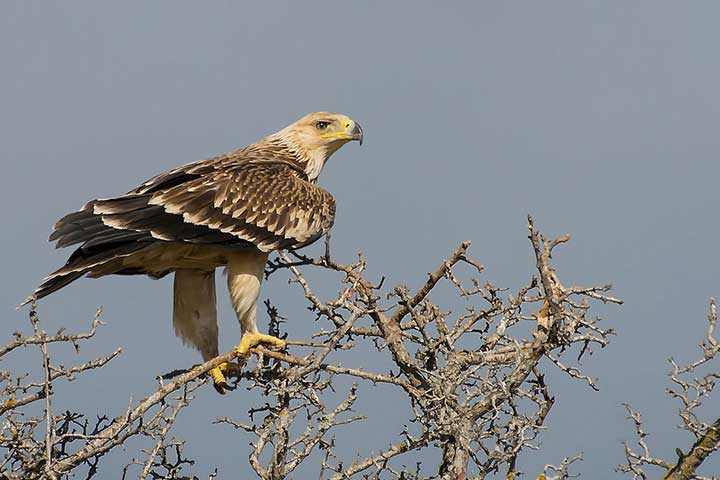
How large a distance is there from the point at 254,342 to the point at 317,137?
7.15 ft

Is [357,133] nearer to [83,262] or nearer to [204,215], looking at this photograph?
[204,215]

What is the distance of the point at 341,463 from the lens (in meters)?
4.42

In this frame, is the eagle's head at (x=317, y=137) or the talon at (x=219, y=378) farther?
the eagle's head at (x=317, y=137)

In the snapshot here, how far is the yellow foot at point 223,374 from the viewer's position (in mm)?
6043

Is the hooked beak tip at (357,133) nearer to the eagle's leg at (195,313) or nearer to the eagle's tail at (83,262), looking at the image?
the eagle's leg at (195,313)

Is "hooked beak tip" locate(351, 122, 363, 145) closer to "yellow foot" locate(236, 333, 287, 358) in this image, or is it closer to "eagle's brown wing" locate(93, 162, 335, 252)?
"eagle's brown wing" locate(93, 162, 335, 252)

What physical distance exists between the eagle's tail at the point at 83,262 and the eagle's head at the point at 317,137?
2.06 m

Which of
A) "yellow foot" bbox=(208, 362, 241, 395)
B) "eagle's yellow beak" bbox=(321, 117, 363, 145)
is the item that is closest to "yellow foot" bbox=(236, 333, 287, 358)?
"yellow foot" bbox=(208, 362, 241, 395)

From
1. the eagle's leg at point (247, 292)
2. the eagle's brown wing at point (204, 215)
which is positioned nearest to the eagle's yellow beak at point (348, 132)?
the eagle's brown wing at point (204, 215)

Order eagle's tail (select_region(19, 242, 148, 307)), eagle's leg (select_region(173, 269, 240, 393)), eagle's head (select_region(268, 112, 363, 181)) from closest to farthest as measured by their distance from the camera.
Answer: eagle's tail (select_region(19, 242, 148, 307)) → eagle's leg (select_region(173, 269, 240, 393)) → eagle's head (select_region(268, 112, 363, 181))

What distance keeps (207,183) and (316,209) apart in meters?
0.81

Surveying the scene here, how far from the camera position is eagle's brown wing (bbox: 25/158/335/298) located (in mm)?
5707

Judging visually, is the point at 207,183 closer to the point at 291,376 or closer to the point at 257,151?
the point at 257,151

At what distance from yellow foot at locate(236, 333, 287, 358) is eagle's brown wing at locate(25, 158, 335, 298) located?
0.62m
